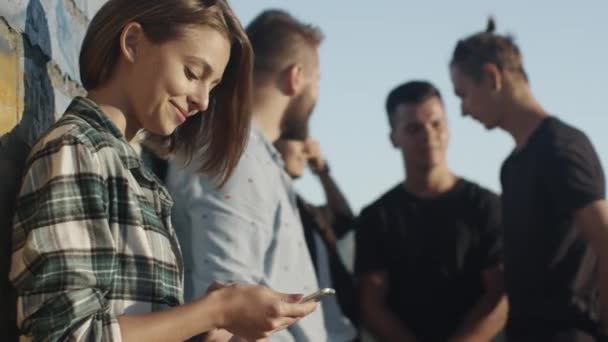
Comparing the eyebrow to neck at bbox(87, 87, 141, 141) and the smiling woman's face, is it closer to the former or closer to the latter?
the smiling woman's face

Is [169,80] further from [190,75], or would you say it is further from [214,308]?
[214,308]

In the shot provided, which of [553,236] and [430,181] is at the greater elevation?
[553,236]

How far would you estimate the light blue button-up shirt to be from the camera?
8.87ft

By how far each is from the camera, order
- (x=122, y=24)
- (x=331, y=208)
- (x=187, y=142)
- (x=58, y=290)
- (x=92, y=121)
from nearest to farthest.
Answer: (x=58, y=290), (x=92, y=121), (x=122, y=24), (x=187, y=142), (x=331, y=208)

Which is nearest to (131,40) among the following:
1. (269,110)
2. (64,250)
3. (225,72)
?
(225,72)

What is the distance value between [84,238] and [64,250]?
0.04m

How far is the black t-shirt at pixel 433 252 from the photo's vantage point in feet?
12.9

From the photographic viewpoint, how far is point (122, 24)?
1.78m

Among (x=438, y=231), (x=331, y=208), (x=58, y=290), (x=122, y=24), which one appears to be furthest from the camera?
(x=331, y=208)

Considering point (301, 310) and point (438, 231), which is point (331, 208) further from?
point (301, 310)

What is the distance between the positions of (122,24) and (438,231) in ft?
7.91

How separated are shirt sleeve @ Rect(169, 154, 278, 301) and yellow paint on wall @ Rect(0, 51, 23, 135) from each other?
90cm

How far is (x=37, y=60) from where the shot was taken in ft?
6.37

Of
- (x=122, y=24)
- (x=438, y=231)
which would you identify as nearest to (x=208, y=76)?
(x=122, y=24)
